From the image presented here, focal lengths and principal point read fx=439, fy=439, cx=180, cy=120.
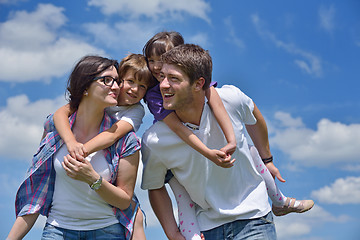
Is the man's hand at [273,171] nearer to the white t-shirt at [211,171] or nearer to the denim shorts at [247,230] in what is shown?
the white t-shirt at [211,171]

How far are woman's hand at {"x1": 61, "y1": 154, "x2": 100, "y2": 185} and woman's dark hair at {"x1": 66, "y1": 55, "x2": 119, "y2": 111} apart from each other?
26.3 inches

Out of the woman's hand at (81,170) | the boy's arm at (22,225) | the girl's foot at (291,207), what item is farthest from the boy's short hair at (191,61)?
the boy's arm at (22,225)

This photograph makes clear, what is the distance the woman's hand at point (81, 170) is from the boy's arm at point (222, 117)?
118cm

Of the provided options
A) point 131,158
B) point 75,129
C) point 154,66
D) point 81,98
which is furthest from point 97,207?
point 154,66

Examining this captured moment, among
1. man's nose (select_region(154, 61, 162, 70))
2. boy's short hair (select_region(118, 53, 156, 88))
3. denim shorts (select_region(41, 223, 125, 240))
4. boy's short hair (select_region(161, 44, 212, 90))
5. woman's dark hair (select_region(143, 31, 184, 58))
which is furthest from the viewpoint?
woman's dark hair (select_region(143, 31, 184, 58))

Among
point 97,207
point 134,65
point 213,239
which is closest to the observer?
point 97,207

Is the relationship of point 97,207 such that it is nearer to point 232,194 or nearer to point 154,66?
point 232,194

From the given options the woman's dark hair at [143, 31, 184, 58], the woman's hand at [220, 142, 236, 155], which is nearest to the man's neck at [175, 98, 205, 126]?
the woman's hand at [220, 142, 236, 155]

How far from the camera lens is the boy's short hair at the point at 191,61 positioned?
13.4ft

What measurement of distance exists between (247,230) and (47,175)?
197 cm

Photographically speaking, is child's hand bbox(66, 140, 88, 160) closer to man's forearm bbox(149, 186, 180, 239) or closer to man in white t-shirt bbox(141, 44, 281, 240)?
man in white t-shirt bbox(141, 44, 281, 240)

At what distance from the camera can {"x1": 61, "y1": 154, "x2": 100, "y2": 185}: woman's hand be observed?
3846 millimetres

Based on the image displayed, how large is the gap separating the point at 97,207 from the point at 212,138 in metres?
1.25

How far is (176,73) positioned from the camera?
161 inches
